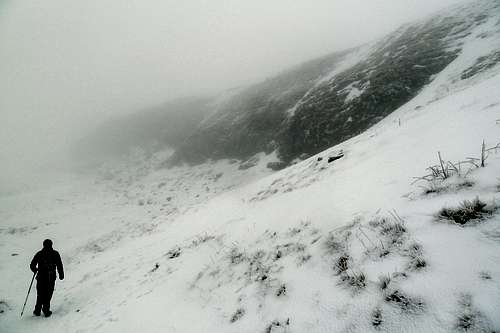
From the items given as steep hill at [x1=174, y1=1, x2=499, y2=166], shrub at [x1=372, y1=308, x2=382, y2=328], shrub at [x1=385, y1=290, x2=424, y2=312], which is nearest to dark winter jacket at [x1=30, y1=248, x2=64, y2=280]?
shrub at [x1=372, y1=308, x2=382, y2=328]

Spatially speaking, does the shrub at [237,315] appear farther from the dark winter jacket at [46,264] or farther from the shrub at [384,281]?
the dark winter jacket at [46,264]

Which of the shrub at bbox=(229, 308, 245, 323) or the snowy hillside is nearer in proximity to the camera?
the snowy hillside

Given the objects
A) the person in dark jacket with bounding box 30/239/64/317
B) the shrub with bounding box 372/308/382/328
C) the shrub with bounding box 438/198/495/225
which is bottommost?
the person in dark jacket with bounding box 30/239/64/317

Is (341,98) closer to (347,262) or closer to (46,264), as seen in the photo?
(347,262)

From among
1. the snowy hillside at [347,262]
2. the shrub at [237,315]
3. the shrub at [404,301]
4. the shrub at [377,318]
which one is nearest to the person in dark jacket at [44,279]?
the snowy hillside at [347,262]

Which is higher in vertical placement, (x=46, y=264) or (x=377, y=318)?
(x=377, y=318)

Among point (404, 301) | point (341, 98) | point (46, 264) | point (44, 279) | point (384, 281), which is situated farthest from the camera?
→ point (341, 98)

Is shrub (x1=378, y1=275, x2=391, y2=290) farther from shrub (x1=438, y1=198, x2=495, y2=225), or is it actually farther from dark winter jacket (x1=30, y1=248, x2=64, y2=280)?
dark winter jacket (x1=30, y1=248, x2=64, y2=280)

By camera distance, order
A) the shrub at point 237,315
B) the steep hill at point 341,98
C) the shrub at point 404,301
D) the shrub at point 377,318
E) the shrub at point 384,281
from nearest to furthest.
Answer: the shrub at point 404,301 < the shrub at point 377,318 < the shrub at point 384,281 < the shrub at point 237,315 < the steep hill at point 341,98

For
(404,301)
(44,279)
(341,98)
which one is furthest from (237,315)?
(341,98)

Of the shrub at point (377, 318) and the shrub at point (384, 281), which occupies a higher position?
the shrub at point (384, 281)

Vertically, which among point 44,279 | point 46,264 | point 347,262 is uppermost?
point 347,262

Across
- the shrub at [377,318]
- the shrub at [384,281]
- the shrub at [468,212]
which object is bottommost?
the shrub at [377,318]

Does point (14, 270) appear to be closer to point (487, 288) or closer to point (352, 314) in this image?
point (352, 314)
